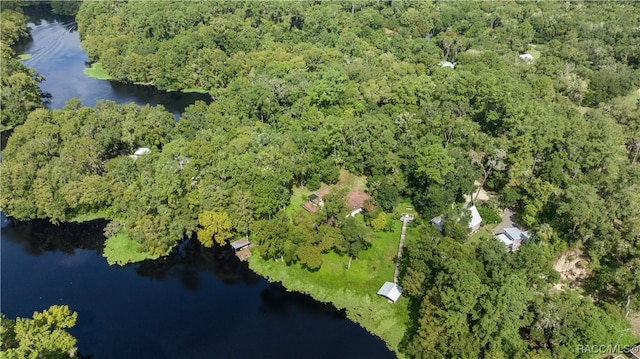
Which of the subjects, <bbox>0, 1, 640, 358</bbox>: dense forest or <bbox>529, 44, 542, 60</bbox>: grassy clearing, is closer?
<bbox>0, 1, 640, 358</bbox>: dense forest

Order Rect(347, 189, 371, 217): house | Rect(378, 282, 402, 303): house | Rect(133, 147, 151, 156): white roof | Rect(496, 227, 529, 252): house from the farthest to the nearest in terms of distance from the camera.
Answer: Rect(133, 147, 151, 156): white roof → Rect(347, 189, 371, 217): house → Rect(496, 227, 529, 252): house → Rect(378, 282, 402, 303): house

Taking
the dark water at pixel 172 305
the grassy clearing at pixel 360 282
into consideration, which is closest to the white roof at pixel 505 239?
the grassy clearing at pixel 360 282

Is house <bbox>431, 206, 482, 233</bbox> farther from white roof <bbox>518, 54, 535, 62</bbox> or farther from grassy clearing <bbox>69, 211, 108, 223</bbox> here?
white roof <bbox>518, 54, 535, 62</bbox>

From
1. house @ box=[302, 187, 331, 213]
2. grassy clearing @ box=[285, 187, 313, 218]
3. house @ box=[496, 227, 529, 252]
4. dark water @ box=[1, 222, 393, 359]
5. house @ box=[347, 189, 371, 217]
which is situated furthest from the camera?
grassy clearing @ box=[285, 187, 313, 218]

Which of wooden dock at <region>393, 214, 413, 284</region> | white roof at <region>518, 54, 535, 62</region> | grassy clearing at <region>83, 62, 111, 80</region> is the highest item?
grassy clearing at <region>83, 62, 111, 80</region>

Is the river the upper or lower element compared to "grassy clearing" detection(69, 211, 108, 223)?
lower

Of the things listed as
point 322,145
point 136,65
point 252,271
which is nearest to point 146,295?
point 252,271

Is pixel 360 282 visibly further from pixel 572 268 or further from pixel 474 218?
pixel 572 268

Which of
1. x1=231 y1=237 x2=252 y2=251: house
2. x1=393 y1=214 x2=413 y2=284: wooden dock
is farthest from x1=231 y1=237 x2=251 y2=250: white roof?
x1=393 y1=214 x2=413 y2=284: wooden dock
